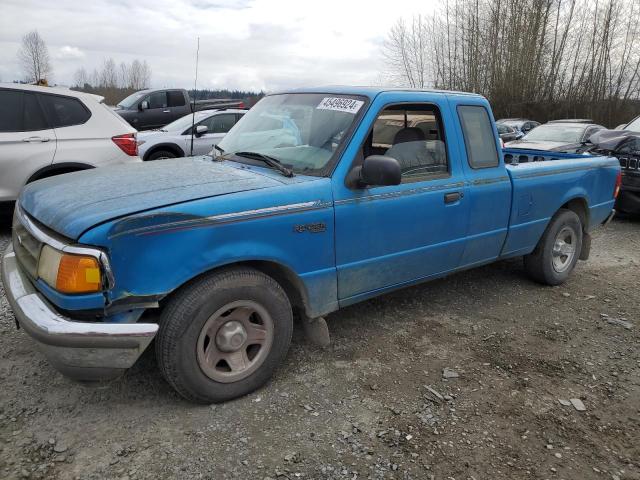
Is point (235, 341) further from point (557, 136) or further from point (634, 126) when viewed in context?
point (557, 136)

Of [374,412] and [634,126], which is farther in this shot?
[634,126]

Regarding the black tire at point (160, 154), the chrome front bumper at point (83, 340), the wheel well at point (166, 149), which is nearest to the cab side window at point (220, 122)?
the wheel well at point (166, 149)

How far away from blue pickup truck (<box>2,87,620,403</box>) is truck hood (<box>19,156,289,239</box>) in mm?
14

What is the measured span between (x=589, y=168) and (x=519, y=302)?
62.4 inches

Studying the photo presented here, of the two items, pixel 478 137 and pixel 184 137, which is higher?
pixel 184 137

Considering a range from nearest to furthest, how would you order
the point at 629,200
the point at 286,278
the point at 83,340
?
the point at 83,340, the point at 286,278, the point at 629,200

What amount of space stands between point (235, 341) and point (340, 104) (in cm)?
177

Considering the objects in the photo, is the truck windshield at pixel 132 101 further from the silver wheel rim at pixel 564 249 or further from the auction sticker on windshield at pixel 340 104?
the silver wheel rim at pixel 564 249

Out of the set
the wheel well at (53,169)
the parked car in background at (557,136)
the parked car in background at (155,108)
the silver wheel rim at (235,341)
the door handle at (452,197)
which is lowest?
the silver wheel rim at (235,341)

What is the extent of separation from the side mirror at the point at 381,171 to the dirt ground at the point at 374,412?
1.27 m

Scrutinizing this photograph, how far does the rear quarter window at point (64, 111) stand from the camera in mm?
6102

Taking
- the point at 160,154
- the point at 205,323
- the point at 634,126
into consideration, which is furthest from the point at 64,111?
the point at 634,126

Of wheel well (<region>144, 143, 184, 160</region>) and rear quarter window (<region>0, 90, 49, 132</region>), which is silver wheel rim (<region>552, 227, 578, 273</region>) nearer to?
rear quarter window (<region>0, 90, 49, 132</region>)

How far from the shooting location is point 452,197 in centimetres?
376
